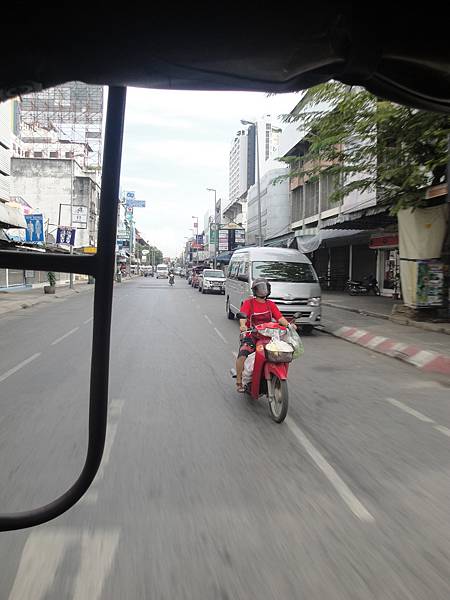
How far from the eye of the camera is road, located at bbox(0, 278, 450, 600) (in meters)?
2.68

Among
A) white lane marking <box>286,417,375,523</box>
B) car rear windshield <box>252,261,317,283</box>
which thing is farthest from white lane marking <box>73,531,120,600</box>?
car rear windshield <box>252,261,317,283</box>

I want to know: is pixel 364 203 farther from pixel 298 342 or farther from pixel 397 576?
pixel 397 576

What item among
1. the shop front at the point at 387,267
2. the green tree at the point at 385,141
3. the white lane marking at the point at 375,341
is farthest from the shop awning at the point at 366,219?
the white lane marking at the point at 375,341

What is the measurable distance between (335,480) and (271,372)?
6.53 feet

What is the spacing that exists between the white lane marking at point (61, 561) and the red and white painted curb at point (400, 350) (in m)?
7.40

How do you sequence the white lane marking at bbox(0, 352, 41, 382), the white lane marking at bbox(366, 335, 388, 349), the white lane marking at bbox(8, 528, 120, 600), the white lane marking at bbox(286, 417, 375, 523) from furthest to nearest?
1. the white lane marking at bbox(366, 335, 388, 349)
2. the white lane marking at bbox(0, 352, 41, 382)
3. the white lane marking at bbox(286, 417, 375, 523)
4. the white lane marking at bbox(8, 528, 120, 600)

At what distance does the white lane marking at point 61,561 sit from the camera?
2551 mm

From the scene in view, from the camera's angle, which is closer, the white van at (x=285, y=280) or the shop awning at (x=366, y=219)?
the white van at (x=285, y=280)

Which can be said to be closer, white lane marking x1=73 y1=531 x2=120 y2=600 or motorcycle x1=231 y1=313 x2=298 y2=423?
white lane marking x1=73 y1=531 x2=120 y2=600

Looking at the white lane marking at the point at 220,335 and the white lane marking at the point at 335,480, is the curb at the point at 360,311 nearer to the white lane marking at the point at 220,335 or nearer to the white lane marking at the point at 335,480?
the white lane marking at the point at 220,335

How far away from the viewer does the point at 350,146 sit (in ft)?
53.3

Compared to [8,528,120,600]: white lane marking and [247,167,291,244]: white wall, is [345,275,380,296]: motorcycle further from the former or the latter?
[8,528,120,600]: white lane marking

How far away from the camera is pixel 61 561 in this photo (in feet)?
9.29

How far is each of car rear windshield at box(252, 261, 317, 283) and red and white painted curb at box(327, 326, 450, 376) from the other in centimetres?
169
